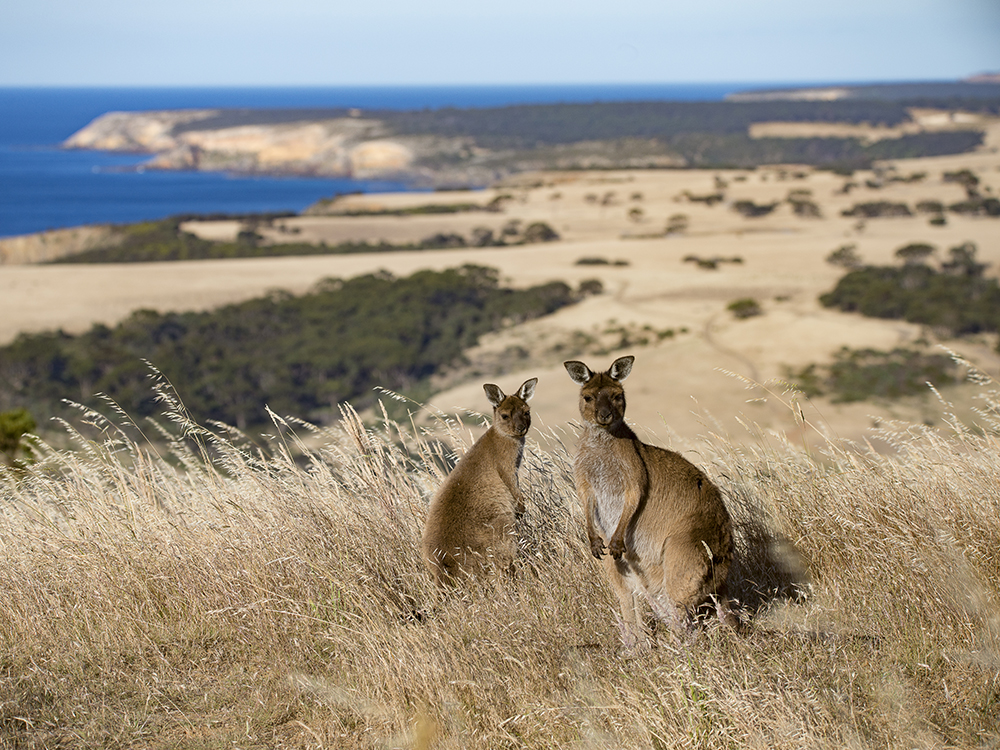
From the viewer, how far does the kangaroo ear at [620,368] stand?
361cm

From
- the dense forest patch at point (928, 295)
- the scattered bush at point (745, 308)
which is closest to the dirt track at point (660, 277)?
the scattered bush at point (745, 308)

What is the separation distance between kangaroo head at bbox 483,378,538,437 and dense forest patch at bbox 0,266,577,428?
125 ft

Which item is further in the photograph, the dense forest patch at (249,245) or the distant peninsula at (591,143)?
the distant peninsula at (591,143)

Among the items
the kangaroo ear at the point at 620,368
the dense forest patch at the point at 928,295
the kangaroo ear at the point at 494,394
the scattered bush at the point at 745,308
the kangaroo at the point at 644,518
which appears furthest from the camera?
the scattered bush at the point at 745,308

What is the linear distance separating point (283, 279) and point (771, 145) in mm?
120133

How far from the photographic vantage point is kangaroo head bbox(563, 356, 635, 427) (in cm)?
350

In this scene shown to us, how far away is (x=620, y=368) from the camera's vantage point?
366 centimetres

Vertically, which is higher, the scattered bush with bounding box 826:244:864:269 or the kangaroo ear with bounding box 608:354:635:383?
the kangaroo ear with bounding box 608:354:635:383

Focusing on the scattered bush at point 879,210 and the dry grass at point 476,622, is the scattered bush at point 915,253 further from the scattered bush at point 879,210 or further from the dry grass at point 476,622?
the dry grass at point 476,622

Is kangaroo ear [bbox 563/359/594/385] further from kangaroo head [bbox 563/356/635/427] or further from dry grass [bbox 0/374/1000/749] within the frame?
dry grass [bbox 0/374/1000/749]

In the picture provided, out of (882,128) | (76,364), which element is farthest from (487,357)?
(882,128)

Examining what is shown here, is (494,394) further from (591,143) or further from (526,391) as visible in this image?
(591,143)

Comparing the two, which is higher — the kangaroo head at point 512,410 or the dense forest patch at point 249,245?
the kangaroo head at point 512,410

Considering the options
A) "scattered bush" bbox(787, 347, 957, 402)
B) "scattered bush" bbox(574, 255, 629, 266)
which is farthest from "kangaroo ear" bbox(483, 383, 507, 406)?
"scattered bush" bbox(574, 255, 629, 266)
